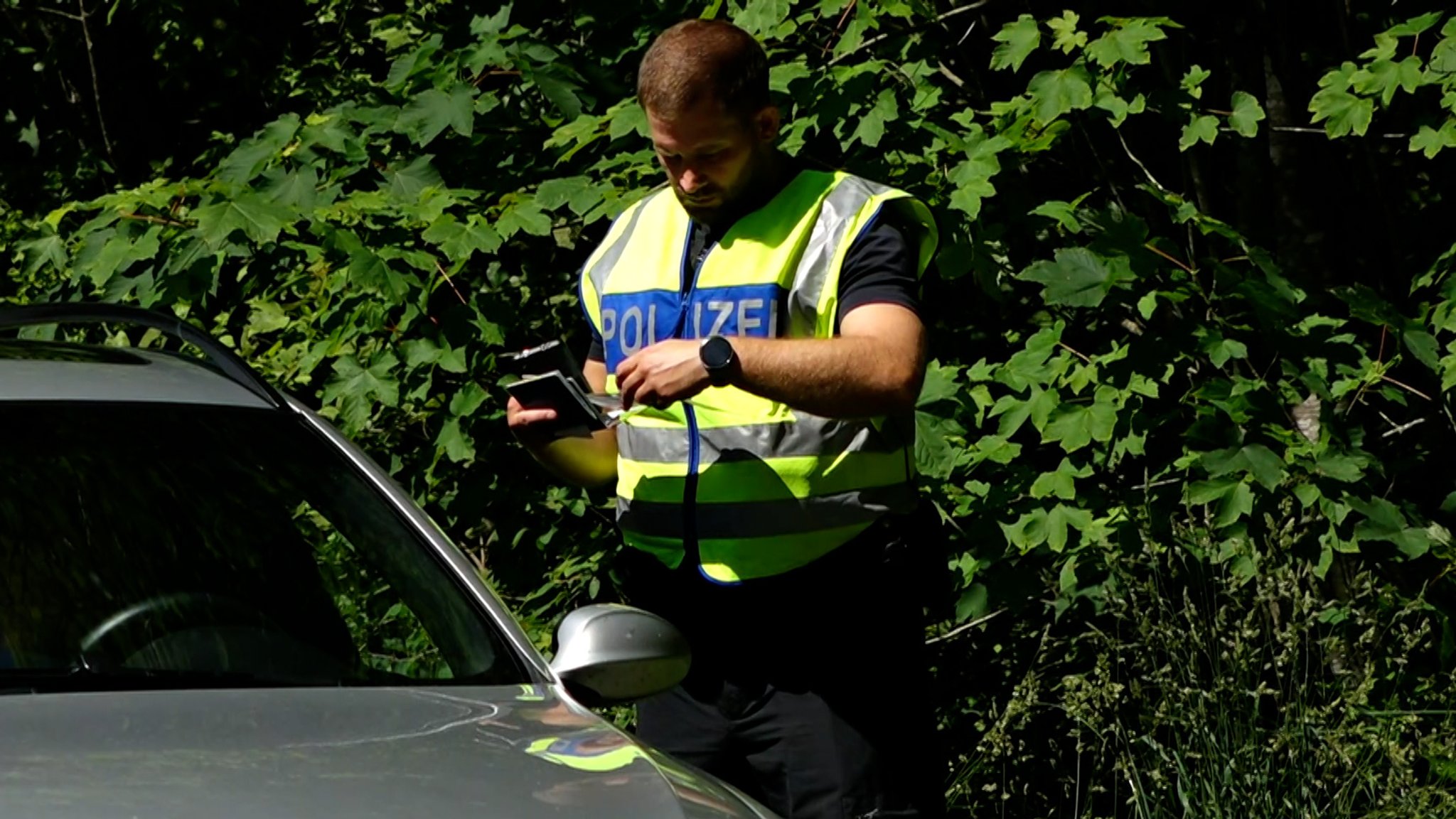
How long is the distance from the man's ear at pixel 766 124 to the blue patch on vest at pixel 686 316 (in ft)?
0.77

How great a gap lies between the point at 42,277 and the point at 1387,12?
3677 mm

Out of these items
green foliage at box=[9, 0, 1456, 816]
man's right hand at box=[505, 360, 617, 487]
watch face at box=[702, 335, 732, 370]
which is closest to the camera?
watch face at box=[702, 335, 732, 370]

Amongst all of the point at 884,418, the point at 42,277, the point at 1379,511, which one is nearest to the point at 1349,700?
the point at 1379,511

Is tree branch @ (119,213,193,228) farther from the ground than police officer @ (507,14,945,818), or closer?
farther from the ground

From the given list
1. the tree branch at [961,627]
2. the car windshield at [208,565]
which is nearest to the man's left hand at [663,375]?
the car windshield at [208,565]

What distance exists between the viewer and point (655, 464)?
3.24 metres

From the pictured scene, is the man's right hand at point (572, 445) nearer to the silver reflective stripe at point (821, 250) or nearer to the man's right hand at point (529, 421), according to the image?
the man's right hand at point (529, 421)

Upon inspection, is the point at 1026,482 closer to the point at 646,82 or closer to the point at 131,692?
the point at 646,82

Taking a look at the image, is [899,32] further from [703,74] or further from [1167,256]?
[703,74]

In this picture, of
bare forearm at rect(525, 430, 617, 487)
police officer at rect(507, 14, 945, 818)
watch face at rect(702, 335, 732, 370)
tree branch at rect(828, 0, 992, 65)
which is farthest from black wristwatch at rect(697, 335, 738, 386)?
tree branch at rect(828, 0, 992, 65)

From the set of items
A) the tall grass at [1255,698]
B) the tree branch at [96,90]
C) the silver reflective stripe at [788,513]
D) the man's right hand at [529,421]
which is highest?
the tree branch at [96,90]

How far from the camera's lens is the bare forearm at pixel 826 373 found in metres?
2.88

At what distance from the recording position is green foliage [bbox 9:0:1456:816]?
441cm

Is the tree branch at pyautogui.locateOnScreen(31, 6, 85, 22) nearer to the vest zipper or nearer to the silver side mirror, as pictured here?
the vest zipper
